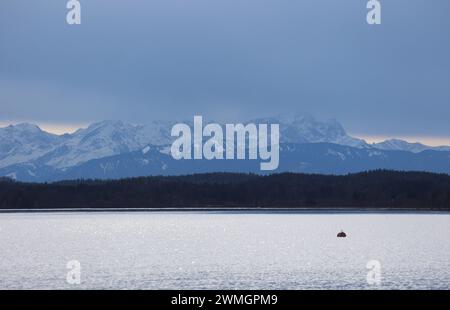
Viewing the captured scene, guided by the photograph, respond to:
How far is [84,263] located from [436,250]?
60529mm

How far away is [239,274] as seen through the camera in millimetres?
96938

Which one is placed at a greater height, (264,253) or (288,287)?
(264,253)
